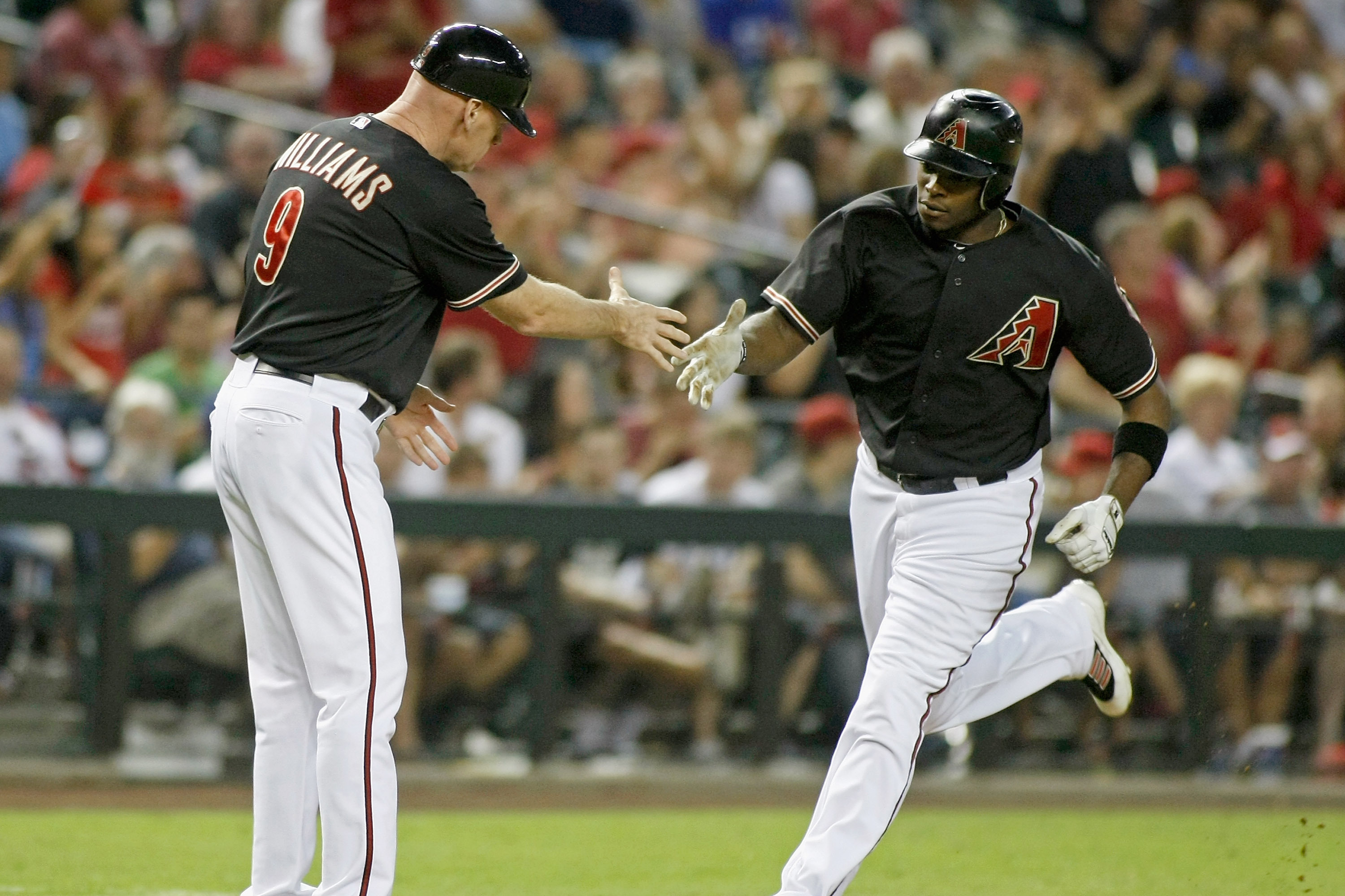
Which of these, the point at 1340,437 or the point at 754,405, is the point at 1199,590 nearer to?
the point at 1340,437

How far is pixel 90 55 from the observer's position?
941 cm

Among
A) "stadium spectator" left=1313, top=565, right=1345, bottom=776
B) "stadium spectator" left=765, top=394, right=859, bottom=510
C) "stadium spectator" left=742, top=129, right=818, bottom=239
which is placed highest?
"stadium spectator" left=742, top=129, right=818, bottom=239

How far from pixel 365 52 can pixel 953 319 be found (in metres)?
5.86

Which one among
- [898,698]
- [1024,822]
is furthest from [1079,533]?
[1024,822]

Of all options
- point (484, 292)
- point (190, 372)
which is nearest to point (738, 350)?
point (484, 292)

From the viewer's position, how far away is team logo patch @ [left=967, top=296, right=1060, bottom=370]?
4500mm

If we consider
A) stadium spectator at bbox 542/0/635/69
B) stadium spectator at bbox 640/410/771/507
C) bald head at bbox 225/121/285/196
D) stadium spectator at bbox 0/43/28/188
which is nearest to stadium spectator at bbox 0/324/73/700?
bald head at bbox 225/121/285/196

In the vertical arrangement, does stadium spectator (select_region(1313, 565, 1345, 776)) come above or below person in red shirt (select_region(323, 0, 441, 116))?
below

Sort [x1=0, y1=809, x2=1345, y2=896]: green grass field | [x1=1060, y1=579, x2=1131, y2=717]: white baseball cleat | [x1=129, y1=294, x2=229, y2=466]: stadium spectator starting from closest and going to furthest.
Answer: [x1=1060, y1=579, x2=1131, y2=717]: white baseball cleat, [x1=0, y1=809, x2=1345, y2=896]: green grass field, [x1=129, y1=294, x2=229, y2=466]: stadium spectator

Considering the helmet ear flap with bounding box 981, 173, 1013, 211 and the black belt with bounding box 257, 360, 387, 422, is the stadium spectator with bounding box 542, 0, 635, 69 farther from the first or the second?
the black belt with bounding box 257, 360, 387, 422

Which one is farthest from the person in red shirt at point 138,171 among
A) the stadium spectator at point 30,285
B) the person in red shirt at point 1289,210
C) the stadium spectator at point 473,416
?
the person in red shirt at point 1289,210

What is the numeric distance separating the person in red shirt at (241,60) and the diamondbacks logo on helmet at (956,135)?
6.58 metres

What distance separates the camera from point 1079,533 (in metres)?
4.48

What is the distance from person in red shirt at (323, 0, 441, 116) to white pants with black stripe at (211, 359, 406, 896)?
5.81m
